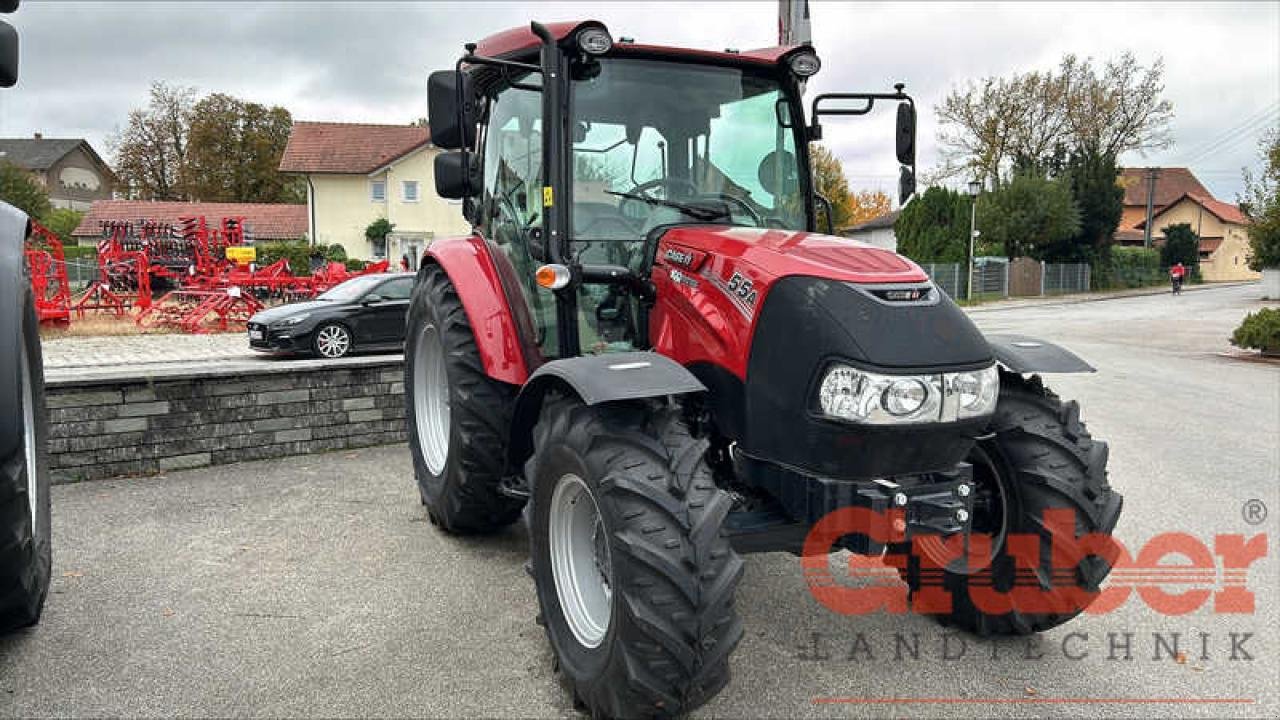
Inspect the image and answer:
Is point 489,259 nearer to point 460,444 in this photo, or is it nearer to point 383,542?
point 460,444

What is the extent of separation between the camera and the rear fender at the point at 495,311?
13.1 ft

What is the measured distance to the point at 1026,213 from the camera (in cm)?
3578

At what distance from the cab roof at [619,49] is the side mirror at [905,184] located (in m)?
0.87

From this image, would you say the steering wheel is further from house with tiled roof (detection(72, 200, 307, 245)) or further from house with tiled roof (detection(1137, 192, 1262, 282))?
house with tiled roof (detection(1137, 192, 1262, 282))

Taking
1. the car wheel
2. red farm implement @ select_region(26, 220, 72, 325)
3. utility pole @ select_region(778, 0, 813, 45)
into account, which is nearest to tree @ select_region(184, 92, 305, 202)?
red farm implement @ select_region(26, 220, 72, 325)

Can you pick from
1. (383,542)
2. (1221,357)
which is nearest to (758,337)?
(383,542)

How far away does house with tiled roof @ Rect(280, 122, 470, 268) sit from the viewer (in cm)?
3941

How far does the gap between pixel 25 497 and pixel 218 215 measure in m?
47.2

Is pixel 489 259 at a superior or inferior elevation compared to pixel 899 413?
superior

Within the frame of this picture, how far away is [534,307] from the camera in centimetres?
402

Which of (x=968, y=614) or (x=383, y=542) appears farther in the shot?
(x=383, y=542)

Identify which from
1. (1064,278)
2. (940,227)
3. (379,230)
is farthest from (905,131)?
(379,230)

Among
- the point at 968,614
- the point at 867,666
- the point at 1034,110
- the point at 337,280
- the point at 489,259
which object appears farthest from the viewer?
the point at 1034,110

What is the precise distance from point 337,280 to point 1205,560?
57.7ft
